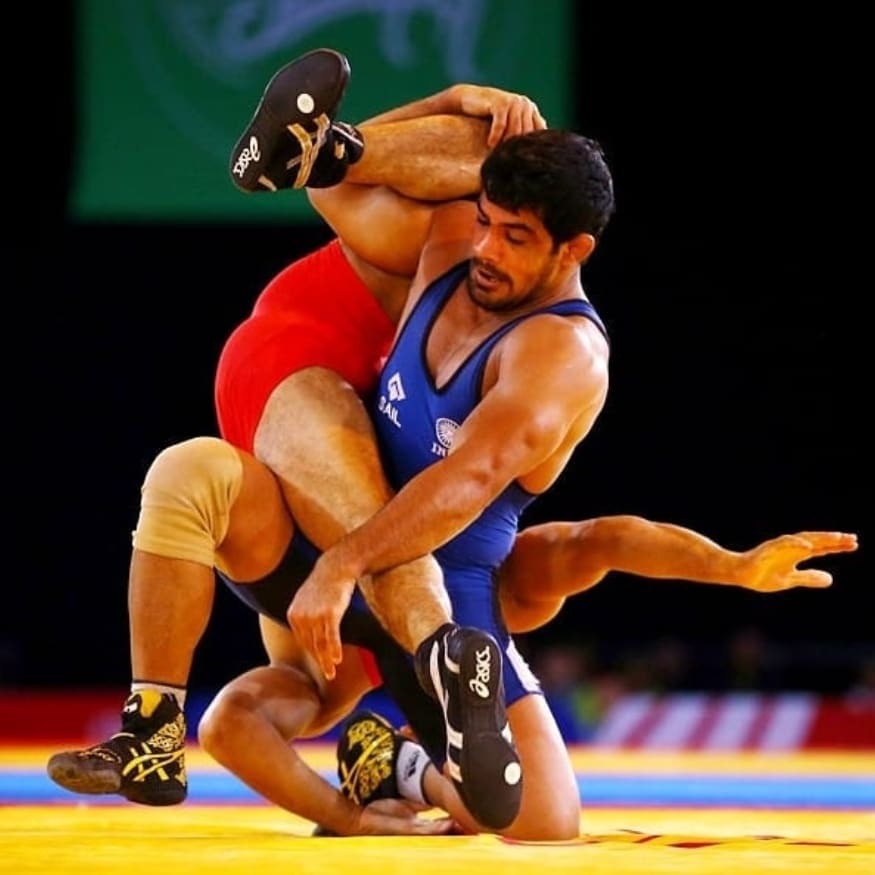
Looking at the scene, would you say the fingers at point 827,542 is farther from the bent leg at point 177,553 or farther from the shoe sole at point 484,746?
the bent leg at point 177,553

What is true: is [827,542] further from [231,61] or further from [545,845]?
[231,61]

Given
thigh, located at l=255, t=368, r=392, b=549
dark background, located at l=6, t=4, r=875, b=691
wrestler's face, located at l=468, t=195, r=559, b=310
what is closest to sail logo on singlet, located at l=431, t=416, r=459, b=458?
thigh, located at l=255, t=368, r=392, b=549

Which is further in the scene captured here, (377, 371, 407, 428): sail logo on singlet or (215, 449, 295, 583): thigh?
(377, 371, 407, 428): sail logo on singlet

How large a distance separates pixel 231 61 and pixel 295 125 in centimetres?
412

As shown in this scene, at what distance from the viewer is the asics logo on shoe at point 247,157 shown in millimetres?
3160

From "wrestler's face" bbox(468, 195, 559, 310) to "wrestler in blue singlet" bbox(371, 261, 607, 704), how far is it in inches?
1.9

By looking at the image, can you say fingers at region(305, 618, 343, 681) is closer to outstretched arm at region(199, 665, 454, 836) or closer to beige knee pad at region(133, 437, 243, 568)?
beige knee pad at region(133, 437, 243, 568)

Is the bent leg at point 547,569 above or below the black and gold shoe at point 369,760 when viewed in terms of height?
above

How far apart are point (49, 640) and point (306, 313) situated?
262 inches

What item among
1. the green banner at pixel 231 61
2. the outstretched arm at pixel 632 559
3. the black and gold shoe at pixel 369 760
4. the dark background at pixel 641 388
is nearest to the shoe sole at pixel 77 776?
the black and gold shoe at pixel 369 760

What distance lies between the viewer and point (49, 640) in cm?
975

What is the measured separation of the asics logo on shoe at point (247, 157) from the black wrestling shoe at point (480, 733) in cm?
94

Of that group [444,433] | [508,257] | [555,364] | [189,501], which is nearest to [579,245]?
[508,257]

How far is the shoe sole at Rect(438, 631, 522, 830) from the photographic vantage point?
8.66ft
